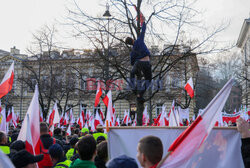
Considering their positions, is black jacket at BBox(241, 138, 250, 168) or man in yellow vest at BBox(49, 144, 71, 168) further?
man in yellow vest at BBox(49, 144, 71, 168)

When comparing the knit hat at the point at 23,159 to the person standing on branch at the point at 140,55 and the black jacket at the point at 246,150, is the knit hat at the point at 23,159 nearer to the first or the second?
the black jacket at the point at 246,150

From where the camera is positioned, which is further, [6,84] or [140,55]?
[6,84]

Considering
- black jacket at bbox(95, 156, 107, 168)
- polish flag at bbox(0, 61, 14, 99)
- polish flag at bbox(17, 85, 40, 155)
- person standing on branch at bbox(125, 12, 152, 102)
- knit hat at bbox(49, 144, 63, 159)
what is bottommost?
black jacket at bbox(95, 156, 107, 168)

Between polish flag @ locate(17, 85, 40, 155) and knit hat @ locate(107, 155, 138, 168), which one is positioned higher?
polish flag @ locate(17, 85, 40, 155)

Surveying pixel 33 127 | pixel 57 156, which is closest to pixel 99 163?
pixel 57 156

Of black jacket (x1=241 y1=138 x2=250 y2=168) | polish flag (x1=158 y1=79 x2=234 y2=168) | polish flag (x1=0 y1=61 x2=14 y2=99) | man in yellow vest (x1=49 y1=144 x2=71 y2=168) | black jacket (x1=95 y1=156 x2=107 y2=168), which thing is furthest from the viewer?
polish flag (x1=0 y1=61 x2=14 y2=99)

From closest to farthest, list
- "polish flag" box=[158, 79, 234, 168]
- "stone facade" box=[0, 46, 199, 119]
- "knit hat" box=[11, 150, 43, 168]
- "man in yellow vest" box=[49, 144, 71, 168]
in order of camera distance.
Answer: "polish flag" box=[158, 79, 234, 168] → "knit hat" box=[11, 150, 43, 168] → "man in yellow vest" box=[49, 144, 71, 168] → "stone facade" box=[0, 46, 199, 119]

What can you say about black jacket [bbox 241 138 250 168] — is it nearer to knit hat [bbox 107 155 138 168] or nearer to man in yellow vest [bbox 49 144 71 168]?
knit hat [bbox 107 155 138 168]

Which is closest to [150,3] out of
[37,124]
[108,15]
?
[108,15]

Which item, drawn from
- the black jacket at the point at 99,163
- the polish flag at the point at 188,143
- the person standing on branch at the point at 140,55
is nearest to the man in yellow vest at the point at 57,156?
the black jacket at the point at 99,163

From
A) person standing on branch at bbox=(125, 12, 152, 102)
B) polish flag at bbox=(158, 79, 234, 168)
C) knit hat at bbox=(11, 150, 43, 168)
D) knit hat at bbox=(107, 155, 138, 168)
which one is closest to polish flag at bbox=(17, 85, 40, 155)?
knit hat at bbox=(11, 150, 43, 168)

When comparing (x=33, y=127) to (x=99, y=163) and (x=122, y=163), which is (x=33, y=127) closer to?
(x=99, y=163)

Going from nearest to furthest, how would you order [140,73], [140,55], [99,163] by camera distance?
[99,163] → [140,55] → [140,73]

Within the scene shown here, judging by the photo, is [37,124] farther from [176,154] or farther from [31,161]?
[176,154]
